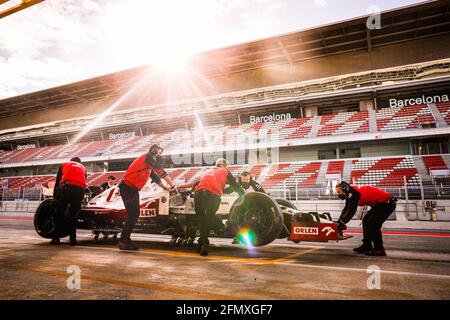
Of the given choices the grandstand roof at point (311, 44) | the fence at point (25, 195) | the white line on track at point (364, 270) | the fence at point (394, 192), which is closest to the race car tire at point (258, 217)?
the white line on track at point (364, 270)

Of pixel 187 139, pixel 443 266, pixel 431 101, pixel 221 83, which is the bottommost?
pixel 443 266

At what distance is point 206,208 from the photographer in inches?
171

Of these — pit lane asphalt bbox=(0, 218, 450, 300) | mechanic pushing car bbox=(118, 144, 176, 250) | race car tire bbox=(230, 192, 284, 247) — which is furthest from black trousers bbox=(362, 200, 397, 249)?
mechanic pushing car bbox=(118, 144, 176, 250)

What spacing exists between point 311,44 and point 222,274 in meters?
20.0

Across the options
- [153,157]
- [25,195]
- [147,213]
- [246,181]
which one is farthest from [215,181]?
[25,195]

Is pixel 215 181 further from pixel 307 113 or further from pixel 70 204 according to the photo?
pixel 307 113

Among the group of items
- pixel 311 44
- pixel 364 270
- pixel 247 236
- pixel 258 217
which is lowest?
pixel 364 270

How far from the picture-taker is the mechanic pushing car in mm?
4773

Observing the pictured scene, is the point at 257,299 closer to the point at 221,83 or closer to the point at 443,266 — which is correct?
the point at 443,266

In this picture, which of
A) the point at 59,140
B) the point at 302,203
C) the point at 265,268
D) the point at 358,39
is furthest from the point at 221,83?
the point at 265,268

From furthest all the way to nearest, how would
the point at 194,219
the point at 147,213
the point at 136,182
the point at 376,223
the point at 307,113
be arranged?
the point at 307,113
the point at 147,213
the point at 136,182
the point at 194,219
the point at 376,223

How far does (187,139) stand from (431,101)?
1683 cm

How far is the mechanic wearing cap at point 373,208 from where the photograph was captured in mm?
4350
